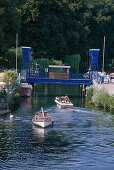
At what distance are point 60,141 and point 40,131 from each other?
5269 millimetres

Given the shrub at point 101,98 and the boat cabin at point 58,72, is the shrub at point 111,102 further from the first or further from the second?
the boat cabin at point 58,72

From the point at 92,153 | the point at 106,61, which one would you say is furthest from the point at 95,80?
the point at 106,61

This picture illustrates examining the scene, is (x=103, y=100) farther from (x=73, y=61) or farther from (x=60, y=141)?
(x=73, y=61)

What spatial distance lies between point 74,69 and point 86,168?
85.0m

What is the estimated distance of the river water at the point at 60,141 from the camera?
38.6 meters

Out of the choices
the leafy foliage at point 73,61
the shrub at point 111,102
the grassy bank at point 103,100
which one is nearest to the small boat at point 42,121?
the shrub at point 111,102

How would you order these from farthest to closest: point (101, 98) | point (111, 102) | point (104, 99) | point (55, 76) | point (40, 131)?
1. point (55, 76)
2. point (101, 98)
3. point (104, 99)
4. point (111, 102)
5. point (40, 131)

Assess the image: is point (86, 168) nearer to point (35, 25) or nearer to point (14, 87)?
point (14, 87)

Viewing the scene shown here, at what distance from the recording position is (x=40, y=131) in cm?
5047

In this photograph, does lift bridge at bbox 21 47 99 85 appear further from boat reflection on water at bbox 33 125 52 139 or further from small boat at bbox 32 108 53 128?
boat reflection on water at bbox 33 125 52 139

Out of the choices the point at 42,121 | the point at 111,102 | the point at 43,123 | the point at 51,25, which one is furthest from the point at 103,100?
the point at 51,25

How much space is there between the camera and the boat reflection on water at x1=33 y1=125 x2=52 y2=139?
159 ft

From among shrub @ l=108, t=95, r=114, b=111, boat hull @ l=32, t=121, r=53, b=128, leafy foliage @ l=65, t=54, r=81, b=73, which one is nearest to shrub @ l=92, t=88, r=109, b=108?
shrub @ l=108, t=95, r=114, b=111

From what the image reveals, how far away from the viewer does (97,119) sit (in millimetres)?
57969
